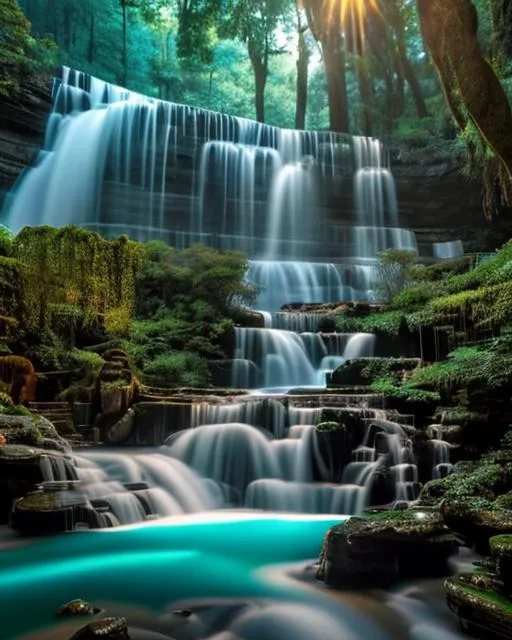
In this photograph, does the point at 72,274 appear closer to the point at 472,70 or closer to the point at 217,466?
the point at 217,466

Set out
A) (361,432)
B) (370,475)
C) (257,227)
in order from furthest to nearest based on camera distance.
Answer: (257,227), (361,432), (370,475)

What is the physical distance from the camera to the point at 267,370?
15258 millimetres

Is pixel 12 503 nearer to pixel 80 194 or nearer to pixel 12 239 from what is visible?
pixel 12 239

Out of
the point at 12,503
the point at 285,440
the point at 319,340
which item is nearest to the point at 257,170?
the point at 319,340

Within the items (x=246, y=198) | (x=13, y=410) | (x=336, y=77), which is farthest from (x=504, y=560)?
(x=336, y=77)

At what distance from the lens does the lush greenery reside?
11.9 metres

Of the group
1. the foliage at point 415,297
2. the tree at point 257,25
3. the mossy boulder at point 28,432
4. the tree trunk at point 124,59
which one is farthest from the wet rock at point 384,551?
the tree trunk at point 124,59

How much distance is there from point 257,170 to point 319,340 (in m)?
12.8

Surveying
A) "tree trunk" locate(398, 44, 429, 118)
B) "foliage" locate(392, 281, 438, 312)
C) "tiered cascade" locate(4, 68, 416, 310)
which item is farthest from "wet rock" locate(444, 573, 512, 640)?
"tree trunk" locate(398, 44, 429, 118)

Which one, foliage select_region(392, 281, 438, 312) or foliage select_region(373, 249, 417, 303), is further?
foliage select_region(373, 249, 417, 303)

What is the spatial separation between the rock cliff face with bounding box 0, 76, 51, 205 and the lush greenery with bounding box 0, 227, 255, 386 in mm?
8821

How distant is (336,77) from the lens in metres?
28.8

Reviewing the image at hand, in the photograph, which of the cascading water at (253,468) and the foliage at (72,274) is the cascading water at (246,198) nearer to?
the foliage at (72,274)

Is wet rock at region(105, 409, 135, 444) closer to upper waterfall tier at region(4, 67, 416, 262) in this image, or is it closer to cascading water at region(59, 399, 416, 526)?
cascading water at region(59, 399, 416, 526)
